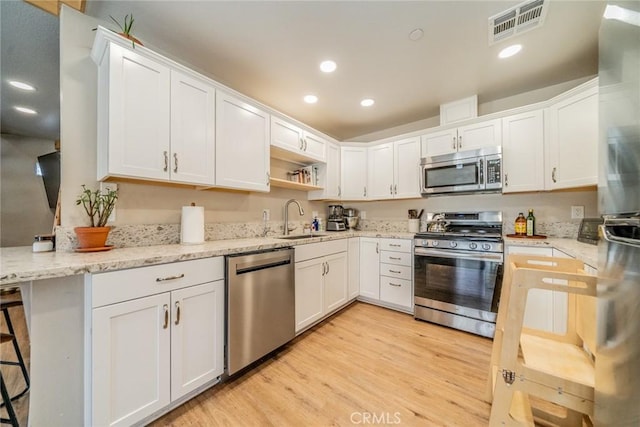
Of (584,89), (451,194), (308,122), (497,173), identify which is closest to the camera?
(584,89)

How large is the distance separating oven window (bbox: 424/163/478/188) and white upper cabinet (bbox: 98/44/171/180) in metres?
2.64

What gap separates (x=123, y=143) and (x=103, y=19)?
99 centimetres

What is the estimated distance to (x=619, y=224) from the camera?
65 centimetres

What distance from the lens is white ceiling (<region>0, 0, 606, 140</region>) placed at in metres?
1.52

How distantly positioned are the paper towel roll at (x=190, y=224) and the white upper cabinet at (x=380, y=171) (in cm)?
224

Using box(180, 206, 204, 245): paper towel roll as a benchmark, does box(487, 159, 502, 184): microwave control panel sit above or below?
above

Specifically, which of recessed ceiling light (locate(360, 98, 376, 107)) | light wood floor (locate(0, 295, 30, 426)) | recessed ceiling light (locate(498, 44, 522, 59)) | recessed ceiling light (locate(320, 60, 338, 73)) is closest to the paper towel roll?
light wood floor (locate(0, 295, 30, 426))

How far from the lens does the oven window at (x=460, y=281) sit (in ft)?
7.09

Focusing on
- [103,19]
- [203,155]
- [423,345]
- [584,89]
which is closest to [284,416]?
[423,345]

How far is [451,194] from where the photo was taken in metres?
2.75

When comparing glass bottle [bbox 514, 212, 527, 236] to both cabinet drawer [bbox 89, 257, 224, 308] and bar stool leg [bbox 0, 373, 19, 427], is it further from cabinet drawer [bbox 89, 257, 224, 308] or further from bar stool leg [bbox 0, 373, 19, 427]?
bar stool leg [bbox 0, 373, 19, 427]

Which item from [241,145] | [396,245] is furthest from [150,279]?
[396,245]

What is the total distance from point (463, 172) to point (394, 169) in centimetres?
82

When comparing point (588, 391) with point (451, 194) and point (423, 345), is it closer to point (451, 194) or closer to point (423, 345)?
point (423, 345)
